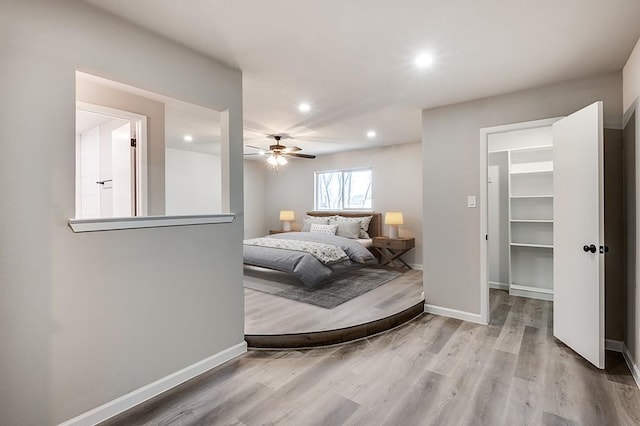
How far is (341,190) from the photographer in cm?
684

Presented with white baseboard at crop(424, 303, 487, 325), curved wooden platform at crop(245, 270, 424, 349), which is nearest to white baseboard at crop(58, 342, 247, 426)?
curved wooden platform at crop(245, 270, 424, 349)

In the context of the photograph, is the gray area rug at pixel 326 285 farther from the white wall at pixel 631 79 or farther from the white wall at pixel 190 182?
the white wall at pixel 631 79

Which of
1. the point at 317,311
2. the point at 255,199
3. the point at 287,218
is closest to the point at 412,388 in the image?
the point at 317,311

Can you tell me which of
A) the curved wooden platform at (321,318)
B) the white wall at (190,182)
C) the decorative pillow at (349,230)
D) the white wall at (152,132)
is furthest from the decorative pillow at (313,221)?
the white wall at (152,132)

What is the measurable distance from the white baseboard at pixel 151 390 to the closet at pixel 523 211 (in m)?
3.84

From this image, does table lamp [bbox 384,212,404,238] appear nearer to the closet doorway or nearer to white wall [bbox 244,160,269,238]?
the closet doorway

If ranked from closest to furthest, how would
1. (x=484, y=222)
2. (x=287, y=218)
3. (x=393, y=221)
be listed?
1. (x=484, y=222)
2. (x=393, y=221)
3. (x=287, y=218)

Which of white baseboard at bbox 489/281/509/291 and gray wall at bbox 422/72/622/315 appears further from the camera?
white baseboard at bbox 489/281/509/291

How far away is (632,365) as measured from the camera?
7.44ft

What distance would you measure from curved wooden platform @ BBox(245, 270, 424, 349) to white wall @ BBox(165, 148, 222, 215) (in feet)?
10.3

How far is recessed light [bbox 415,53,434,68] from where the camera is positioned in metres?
2.32

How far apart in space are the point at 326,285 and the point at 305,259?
21.7 inches

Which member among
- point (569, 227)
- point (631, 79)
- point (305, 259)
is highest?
point (631, 79)

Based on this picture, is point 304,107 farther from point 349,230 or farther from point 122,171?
point 349,230
